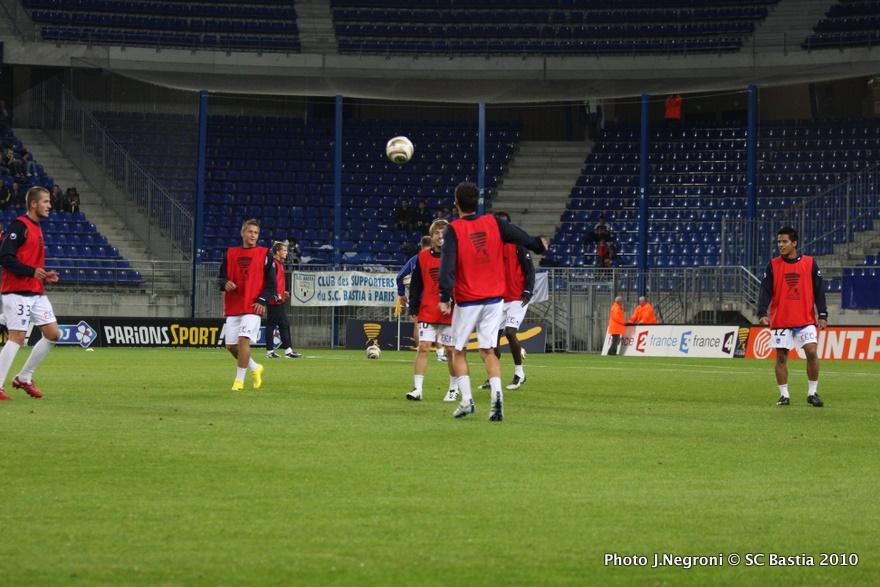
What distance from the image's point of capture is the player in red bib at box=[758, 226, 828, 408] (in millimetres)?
15391

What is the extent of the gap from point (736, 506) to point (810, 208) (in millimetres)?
34148

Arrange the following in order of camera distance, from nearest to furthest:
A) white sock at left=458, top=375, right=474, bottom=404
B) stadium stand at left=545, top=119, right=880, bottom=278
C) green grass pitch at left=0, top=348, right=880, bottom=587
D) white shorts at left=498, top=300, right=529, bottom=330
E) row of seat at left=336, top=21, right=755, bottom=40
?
1. green grass pitch at left=0, top=348, right=880, bottom=587
2. white sock at left=458, top=375, right=474, bottom=404
3. white shorts at left=498, top=300, right=529, bottom=330
4. stadium stand at left=545, top=119, right=880, bottom=278
5. row of seat at left=336, top=21, right=755, bottom=40

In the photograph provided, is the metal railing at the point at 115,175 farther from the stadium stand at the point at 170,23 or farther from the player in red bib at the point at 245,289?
the player in red bib at the point at 245,289

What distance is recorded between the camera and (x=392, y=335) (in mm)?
38125

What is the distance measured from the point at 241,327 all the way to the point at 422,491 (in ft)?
27.7

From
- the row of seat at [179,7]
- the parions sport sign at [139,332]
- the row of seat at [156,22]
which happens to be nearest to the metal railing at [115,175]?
the row of seat at [156,22]

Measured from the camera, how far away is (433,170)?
47.4 meters

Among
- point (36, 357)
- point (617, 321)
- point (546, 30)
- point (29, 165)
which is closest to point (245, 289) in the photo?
point (36, 357)

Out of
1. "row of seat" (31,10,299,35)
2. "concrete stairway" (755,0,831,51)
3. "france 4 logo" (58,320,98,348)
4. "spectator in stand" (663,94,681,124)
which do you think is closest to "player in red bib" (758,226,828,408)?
"france 4 logo" (58,320,98,348)

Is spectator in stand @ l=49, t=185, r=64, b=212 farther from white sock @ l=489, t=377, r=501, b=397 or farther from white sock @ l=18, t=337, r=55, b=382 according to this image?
white sock @ l=489, t=377, r=501, b=397

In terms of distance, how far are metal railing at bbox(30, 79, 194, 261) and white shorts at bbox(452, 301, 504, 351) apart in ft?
102

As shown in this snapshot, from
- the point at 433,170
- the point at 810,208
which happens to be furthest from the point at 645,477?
the point at 433,170

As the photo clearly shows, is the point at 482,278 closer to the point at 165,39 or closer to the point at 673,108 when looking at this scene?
the point at 165,39

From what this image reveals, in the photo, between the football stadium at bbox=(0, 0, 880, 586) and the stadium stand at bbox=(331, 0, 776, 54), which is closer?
the football stadium at bbox=(0, 0, 880, 586)
